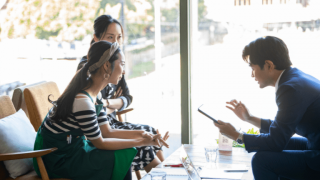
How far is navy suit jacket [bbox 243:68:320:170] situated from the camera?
155 cm

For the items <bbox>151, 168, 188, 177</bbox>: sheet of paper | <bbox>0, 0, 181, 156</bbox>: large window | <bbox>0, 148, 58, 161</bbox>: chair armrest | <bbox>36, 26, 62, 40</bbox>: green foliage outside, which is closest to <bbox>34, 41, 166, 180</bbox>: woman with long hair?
<bbox>0, 148, 58, 161</bbox>: chair armrest

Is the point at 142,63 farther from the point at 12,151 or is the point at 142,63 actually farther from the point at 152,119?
the point at 12,151

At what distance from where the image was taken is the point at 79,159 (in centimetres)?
172

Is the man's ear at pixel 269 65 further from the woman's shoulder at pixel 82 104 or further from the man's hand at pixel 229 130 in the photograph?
the woman's shoulder at pixel 82 104

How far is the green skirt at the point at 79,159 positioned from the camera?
1.69 m

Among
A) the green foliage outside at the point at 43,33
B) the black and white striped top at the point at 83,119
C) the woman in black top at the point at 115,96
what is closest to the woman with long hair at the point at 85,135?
the black and white striped top at the point at 83,119

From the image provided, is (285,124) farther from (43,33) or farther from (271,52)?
(43,33)

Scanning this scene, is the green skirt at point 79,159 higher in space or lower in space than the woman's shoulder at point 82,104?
lower

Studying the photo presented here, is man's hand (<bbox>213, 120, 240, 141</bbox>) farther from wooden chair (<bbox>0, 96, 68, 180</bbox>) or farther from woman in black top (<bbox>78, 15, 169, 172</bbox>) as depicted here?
wooden chair (<bbox>0, 96, 68, 180</bbox>)

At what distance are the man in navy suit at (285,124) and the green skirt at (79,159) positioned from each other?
666 mm

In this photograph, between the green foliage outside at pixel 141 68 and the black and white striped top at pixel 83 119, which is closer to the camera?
the black and white striped top at pixel 83 119

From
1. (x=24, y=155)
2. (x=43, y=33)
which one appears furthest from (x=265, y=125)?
(x=43, y=33)

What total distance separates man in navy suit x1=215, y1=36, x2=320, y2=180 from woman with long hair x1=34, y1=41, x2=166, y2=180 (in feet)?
2.22

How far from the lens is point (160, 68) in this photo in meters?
3.01
